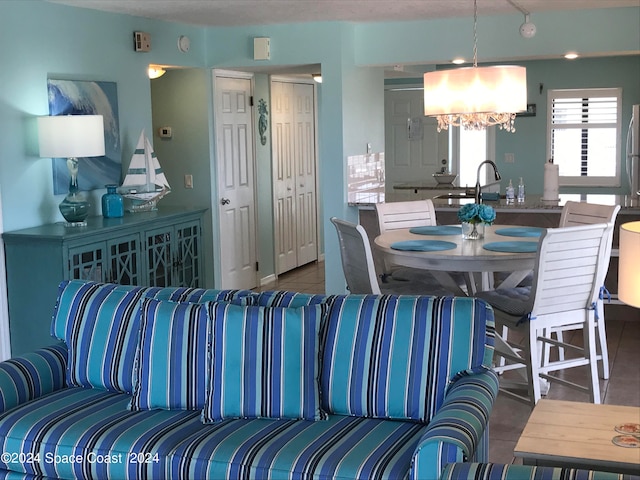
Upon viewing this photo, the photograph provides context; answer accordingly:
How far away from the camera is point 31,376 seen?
10.8 feet

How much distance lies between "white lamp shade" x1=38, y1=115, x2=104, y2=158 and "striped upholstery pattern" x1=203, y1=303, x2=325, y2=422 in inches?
95.5

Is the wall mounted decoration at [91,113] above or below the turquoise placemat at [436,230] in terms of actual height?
above

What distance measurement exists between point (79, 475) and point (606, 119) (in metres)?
8.46

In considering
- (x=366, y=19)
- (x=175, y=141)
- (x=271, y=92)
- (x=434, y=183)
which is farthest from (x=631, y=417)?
(x=434, y=183)

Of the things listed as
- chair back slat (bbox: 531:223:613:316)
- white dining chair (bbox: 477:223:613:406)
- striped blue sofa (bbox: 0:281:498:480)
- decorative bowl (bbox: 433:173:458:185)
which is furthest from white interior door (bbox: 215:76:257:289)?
striped blue sofa (bbox: 0:281:498:480)

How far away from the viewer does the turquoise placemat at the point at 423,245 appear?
472 centimetres

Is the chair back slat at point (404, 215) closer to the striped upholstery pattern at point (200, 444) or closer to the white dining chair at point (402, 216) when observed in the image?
the white dining chair at point (402, 216)

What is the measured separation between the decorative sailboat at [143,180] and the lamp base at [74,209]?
69 cm

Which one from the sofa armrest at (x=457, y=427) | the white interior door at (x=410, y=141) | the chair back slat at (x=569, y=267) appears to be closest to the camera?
the sofa armrest at (x=457, y=427)

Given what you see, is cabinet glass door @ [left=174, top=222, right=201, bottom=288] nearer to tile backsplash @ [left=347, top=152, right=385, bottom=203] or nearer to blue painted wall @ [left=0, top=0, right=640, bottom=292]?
blue painted wall @ [left=0, top=0, right=640, bottom=292]

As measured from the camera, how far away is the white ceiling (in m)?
5.59

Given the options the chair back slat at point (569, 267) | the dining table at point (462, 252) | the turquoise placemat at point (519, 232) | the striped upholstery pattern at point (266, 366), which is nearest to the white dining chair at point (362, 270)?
the dining table at point (462, 252)

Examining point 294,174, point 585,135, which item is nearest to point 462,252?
point 294,174

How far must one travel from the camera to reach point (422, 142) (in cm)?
1023
